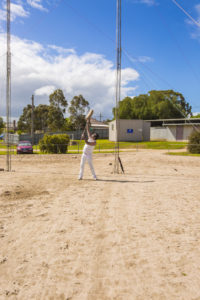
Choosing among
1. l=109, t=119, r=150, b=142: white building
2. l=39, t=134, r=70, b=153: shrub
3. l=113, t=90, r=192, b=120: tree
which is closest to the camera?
l=39, t=134, r=70, b=153: shrub

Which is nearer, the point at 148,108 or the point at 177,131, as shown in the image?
the point at 177,131

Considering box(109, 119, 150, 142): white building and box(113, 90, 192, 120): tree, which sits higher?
box(113, 90, 192, 120): tree

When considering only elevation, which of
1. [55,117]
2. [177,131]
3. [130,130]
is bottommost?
[177,131]

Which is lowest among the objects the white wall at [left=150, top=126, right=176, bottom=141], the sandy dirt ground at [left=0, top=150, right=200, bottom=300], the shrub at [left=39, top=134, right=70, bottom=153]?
the sandy dirt ground at [left=0, top=150, right=200, bottom=300]

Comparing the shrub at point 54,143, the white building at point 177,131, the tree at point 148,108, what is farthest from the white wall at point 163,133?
the shrub at point 54,143

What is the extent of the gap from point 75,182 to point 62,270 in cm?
578

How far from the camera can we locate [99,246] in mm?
3754

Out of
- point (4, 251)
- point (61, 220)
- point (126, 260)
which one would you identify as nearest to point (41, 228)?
point (61, 220)

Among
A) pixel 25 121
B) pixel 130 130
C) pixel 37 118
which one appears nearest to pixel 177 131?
pixel 130 130

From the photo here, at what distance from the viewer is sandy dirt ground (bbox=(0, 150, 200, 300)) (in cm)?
278

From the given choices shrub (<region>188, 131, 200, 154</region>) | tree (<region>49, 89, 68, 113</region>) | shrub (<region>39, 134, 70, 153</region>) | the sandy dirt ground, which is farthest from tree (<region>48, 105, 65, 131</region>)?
the sandy dirt ground

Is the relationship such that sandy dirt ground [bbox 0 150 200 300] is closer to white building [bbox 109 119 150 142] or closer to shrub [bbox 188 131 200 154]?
shrub [bbox 188 131 200 154]

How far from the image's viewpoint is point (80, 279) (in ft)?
9.62

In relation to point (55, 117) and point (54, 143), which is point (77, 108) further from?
point (54, 143)
